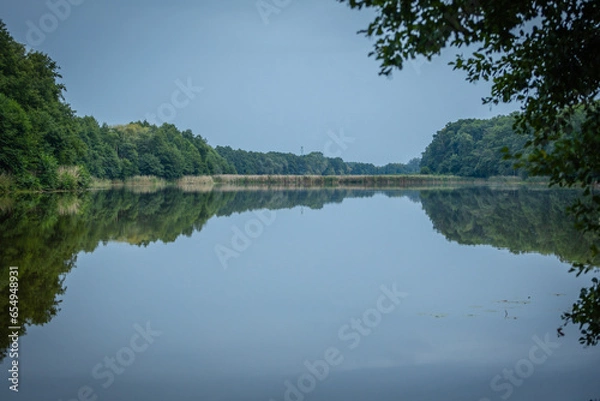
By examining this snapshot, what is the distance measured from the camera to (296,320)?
771cm

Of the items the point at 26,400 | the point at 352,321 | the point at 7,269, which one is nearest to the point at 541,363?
the point at 352,321

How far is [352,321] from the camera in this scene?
7.66 metres

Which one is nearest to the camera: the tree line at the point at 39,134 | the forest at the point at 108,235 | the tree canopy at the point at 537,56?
the tree canopy at the point at 537,56

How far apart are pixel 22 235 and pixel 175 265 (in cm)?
577

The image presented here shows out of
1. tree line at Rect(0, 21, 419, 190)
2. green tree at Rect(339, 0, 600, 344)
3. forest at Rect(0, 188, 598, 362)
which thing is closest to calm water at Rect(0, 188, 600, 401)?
forest at Rect(0, 188, 598, 362)

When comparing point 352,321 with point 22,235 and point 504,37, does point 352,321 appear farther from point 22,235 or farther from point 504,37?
point 22,235

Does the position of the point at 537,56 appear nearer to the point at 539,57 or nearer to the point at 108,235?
the point at 539,57

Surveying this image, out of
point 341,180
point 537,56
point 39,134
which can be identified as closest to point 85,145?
point 39,134

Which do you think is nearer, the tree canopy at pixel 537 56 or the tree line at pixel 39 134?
the tree canopy at pixel 537 56

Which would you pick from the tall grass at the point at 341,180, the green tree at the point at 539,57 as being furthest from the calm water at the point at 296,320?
the tall grass at the point at 341,180

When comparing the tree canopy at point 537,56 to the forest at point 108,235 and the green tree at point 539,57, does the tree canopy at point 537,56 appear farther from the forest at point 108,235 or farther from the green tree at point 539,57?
the forest at point 108,235

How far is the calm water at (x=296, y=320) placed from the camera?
554 centimetres

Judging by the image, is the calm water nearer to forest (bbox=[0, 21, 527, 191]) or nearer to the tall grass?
forest (bbox=[0, 21, 527, 191])

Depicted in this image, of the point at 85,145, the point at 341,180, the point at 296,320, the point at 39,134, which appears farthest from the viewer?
the point at 341,180
